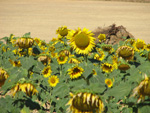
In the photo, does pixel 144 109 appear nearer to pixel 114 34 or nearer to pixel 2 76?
pixel 2 76

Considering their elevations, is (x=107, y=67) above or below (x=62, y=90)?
above

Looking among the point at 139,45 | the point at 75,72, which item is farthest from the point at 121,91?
the point at 139,45

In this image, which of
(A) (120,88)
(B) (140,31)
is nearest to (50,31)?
(B) (140,31)

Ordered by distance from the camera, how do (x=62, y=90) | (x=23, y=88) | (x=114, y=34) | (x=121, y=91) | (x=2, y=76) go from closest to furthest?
(x=121, y=91)
(x=23, y=88)
(x=2, y=76)
(x=62, y=90)
(x=114, y=34)

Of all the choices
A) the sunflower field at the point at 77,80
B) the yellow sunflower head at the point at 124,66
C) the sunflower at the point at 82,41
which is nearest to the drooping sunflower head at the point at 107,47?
the sunflower field at the point at 77,80

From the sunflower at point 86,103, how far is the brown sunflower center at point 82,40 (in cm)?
104

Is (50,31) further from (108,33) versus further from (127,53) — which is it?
(127,53)

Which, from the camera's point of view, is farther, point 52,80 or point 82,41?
point 52,80

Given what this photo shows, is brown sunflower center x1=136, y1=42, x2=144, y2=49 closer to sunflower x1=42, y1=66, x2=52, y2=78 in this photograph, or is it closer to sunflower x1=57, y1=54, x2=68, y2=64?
sunflower x1=57, y1=54, x2=68, y2=64

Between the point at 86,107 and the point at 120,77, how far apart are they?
167cm

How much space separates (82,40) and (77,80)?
17.9 inches

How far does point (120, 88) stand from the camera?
1.50 m

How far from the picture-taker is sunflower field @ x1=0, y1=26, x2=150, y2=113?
1388mm

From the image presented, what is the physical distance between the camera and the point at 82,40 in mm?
2344
